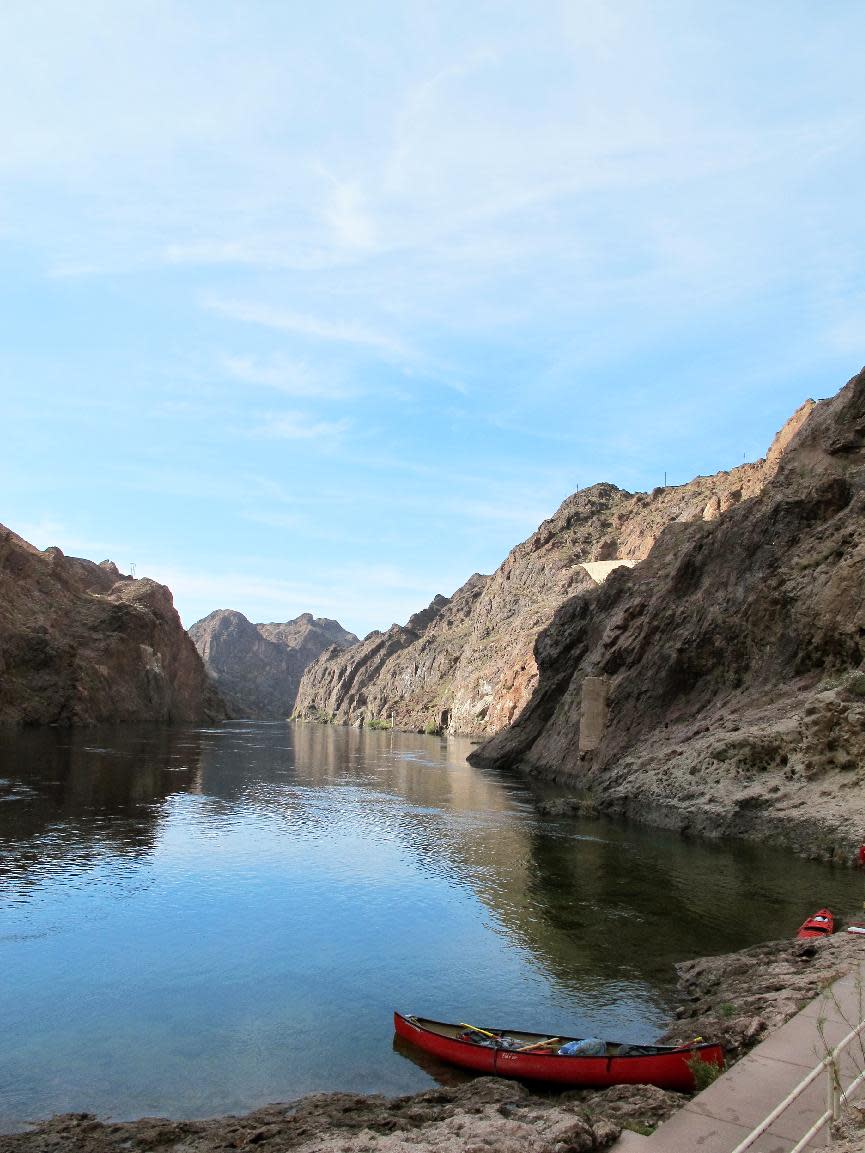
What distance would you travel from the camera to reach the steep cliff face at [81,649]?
10425 cm

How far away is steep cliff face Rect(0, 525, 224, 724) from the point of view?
342 feet

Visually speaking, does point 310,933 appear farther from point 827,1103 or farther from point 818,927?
point 827,1103

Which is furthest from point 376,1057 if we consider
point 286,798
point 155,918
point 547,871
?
point 286,798

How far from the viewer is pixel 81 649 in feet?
393

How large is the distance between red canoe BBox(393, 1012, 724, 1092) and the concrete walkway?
106 centimetres

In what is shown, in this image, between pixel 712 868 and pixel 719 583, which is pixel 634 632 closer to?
pixel 719 583

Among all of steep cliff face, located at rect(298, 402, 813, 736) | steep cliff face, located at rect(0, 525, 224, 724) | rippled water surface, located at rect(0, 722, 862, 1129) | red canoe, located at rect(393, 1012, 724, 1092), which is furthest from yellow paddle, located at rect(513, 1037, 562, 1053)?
steep cliff face, located at rect(0, 525, 224, 724)

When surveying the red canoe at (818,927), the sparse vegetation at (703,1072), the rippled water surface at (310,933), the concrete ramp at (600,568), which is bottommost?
the rippled water surface at (310,933)

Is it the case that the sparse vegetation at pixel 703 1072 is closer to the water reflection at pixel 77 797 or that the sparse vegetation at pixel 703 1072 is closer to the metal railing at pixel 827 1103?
the metal railing at pixel 827 1103

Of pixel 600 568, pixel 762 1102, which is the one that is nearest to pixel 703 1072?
pixel 762 1102

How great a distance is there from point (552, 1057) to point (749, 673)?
129ft

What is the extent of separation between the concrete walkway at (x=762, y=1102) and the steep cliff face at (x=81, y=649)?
Answer: 100445 mm

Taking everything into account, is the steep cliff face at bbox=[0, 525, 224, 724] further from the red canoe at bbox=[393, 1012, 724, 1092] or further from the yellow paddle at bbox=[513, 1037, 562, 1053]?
the yellow paddle at bbox=[513, 1037, 562, 1053]

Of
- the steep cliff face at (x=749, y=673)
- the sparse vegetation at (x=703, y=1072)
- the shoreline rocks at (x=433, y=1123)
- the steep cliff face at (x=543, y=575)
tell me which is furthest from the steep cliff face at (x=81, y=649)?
the sparse vegetation at (x=703, y=1072)
